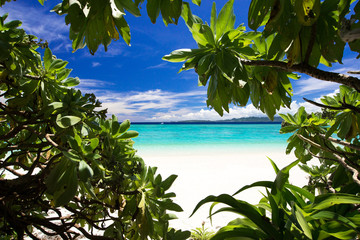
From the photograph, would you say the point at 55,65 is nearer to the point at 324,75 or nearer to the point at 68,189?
the point at 68,189

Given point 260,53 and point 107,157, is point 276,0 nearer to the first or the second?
point 260,53

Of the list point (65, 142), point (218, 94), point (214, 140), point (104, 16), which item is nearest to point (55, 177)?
point (65, 142)

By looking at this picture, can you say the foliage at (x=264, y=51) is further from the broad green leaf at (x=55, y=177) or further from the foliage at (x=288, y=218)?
the broad green leaf at (x=55, y=177)

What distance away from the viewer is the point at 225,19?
86 cm

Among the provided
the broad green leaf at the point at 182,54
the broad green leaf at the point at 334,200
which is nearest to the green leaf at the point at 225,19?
the broad green leaf at the point at 182,54

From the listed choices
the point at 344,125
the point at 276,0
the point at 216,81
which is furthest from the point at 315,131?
the point at 276,0

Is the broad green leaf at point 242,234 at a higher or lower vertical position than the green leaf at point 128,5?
lower

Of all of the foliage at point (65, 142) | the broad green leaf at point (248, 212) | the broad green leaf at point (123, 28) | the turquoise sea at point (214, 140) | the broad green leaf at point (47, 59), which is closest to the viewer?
the broad green leaf at point (123, 28)

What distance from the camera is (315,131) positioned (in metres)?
1.58

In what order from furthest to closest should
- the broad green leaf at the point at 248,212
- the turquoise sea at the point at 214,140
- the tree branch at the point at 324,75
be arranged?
the turquoise sea at the point at 214,140 → the broad green leaf at the point at 248,212 → the tree branch at the point at 324,75

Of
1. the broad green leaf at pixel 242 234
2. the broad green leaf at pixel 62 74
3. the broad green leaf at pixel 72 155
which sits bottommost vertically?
the broad green leaf at pixel 242 234

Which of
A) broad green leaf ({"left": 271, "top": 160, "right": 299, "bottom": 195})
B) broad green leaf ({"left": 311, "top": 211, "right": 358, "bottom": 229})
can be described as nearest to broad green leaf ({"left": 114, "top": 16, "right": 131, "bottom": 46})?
broad green leaf ({"left": 271, "top": 160, "right": 299, "bottom": 195})

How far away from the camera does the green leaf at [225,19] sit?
2.78 feet

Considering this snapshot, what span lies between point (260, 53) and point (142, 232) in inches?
40.3
